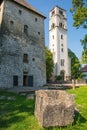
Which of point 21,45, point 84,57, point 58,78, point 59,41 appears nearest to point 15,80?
point 21,45

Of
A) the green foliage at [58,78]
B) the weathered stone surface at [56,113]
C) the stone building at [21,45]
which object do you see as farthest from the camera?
the green foliage at [58,78]

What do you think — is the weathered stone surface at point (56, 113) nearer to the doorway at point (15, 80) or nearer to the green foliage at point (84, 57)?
the green foliage at point (84, 57)

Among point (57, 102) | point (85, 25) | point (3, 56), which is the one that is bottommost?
point (57, 102)

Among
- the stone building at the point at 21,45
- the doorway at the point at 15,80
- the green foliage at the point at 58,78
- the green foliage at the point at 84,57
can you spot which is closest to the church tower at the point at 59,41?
the green foliage at the point at 58,78

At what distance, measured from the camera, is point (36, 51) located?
1222 inches

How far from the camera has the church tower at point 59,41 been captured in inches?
2182

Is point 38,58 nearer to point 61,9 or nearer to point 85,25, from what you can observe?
point 85,25

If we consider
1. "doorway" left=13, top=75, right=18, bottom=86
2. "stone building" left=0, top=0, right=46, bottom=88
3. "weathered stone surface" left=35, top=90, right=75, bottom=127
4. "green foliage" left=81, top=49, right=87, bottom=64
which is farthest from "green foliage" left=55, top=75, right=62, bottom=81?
"weathered stone surface" left=35, top=90, right=75, bottom=127

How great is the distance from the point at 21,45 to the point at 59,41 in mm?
29702

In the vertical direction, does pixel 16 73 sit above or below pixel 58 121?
above

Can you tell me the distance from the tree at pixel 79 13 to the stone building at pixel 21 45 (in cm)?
1035

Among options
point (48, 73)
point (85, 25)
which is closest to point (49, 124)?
point (85, 25)

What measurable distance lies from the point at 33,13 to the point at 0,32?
333 inches

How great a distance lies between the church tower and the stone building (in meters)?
23.1
